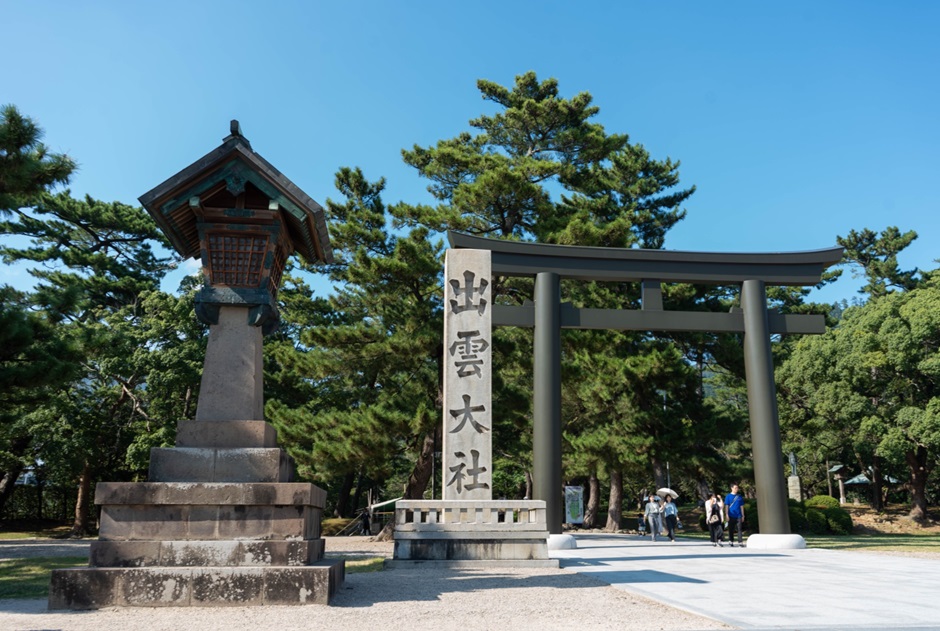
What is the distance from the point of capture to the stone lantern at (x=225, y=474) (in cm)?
586

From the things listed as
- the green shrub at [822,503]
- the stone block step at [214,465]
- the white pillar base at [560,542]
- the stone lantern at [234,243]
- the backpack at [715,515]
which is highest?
the stone lantern at [234,243]

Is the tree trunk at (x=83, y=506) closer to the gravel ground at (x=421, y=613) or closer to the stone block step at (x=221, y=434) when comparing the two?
the gravel ground at (x=421, y=613)

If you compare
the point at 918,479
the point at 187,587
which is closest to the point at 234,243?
the point at 187,587

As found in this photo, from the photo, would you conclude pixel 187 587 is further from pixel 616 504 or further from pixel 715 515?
pixel 616 504

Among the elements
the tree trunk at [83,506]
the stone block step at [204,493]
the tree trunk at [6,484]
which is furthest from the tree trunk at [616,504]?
the tree trunk at [6,484]

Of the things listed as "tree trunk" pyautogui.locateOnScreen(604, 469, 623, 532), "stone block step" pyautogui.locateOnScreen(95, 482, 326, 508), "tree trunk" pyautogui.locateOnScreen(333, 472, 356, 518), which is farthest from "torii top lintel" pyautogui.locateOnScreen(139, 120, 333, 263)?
"tree trunk" pyautogui.locateOnScreen(333, 472, 356, 518)

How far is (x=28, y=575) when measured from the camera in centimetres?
978

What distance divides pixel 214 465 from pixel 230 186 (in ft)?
9.31

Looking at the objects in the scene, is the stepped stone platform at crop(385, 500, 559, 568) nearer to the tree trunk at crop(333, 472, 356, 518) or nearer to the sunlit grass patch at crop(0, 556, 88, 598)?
the sunlit grass patch at crop(0, 556, 88, 598)

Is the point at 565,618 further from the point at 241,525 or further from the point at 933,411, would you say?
the point at 933,411

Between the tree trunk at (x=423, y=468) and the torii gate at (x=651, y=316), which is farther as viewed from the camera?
the tree trunk at (x=423, y=468)

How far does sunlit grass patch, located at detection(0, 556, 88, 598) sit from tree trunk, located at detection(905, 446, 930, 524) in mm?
27577

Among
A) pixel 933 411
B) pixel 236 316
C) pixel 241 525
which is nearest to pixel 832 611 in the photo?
pixel 241 525

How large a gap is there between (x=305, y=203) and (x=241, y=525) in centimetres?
327
